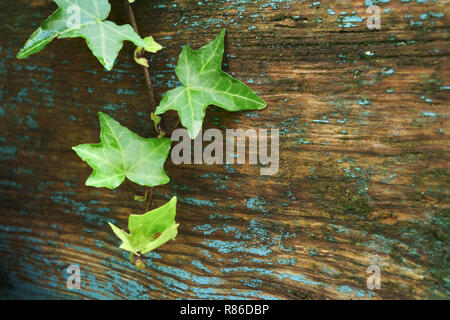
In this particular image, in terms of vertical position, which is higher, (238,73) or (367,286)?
(238,73)

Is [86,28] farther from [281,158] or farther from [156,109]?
[281,158]

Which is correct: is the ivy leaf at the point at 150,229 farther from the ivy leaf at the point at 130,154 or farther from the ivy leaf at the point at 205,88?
the ivy leaf at the point at 205,88

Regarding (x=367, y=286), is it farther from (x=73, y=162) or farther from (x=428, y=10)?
(x=73, y=162)

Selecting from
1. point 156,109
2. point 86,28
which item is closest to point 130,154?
point 156,109

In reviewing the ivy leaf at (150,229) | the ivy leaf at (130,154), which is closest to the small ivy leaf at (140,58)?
the ivy leaf at (130,154)

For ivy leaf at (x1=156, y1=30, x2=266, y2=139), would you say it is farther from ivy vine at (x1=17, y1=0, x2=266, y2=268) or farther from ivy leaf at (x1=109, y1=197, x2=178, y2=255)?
ivy leaf at (x1=109, y1=197, x2=178, y2=255)

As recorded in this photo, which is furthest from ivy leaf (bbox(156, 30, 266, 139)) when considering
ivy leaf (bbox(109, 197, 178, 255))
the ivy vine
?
ivy leaf (bbox(109, 197, 178, 255))
